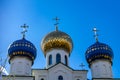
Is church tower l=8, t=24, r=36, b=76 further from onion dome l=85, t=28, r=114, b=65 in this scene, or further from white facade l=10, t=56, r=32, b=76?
onion dome l=85, t=28, r=114, b=65

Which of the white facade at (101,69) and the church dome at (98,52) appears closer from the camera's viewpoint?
the white facade at (101,69)

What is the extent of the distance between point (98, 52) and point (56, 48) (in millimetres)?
3145

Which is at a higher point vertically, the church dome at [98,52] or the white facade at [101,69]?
the church dome at [98,52]

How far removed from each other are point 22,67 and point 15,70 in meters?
0.51

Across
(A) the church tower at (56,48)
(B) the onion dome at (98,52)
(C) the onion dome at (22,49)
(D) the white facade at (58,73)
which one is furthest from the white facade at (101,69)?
(C) the onion dome at (22,49)

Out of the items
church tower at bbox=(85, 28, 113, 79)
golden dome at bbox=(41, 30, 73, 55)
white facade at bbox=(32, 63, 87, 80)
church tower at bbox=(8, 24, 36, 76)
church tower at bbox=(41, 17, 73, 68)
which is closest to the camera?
white facade at bbox=(32, 63, 87, 80)

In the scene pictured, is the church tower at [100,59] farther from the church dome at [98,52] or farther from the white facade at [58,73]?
the white facade at [58,73]

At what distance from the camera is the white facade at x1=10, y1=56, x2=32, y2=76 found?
1850cm

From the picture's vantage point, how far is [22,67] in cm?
1870

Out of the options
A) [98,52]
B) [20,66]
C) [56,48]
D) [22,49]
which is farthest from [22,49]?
[98,52]

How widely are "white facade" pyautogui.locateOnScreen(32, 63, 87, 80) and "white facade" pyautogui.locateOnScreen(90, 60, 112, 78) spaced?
1298 millimetres

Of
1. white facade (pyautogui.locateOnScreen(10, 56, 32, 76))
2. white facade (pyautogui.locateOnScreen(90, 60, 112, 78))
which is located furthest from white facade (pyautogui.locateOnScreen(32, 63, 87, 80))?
white facade (pyautogui.locateOnScreen(90, 60, 112, 78))

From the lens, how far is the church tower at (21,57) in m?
18.7

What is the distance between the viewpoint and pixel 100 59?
19.7m
